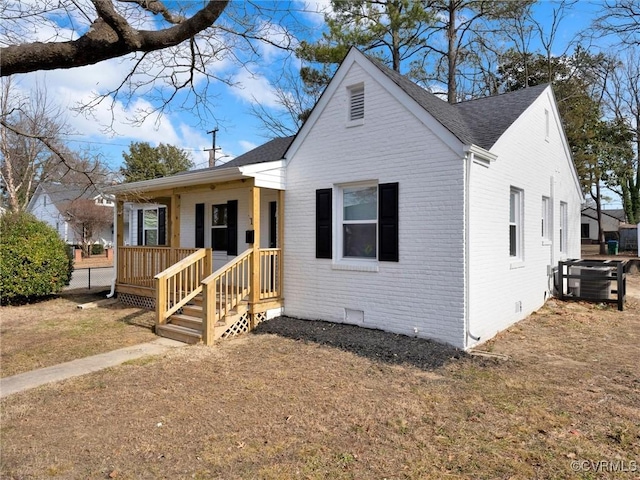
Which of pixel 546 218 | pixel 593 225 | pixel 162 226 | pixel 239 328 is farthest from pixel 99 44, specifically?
pixel 593 225

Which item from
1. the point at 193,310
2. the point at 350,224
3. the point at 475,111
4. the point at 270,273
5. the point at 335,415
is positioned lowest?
the point at 335,415

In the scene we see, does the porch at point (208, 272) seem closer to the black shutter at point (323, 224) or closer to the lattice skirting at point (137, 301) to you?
the lattice skirting at point (137, 301)

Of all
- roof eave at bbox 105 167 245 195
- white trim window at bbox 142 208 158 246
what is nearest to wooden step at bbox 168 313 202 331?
roof eave at bbox 105 167 245 195

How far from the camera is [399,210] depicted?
7.41 metres

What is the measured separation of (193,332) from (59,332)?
2894 millimetres

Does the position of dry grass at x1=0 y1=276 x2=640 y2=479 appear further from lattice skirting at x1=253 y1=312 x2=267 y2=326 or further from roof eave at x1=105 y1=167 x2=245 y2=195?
roof eave at x1=105 y1=167 x2=245 y2=195

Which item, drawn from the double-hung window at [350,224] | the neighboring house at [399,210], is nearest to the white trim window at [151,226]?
the neighboring house at [399,210]

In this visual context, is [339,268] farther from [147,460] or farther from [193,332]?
[147,460]

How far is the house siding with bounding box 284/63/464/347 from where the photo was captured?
22.4ft

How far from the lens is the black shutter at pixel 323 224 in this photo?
8.29 m

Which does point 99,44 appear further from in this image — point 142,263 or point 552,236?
point 552,236

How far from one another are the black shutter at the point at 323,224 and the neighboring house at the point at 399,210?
25 mm

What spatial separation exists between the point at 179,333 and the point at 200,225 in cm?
467

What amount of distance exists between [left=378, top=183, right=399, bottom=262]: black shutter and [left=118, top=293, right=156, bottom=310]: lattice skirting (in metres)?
6.41
